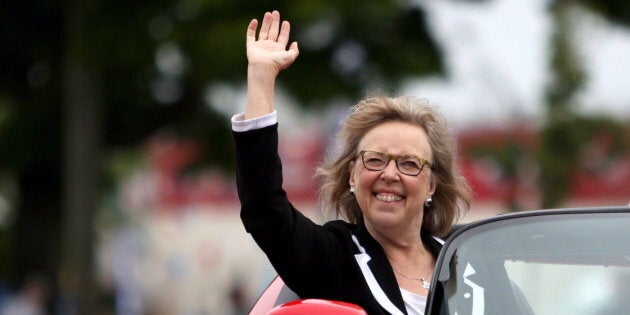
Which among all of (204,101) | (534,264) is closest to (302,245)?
(534,264)

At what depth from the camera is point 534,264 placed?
3.58m

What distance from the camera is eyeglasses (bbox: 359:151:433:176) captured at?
13.3 feet

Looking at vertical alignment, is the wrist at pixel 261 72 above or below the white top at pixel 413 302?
above

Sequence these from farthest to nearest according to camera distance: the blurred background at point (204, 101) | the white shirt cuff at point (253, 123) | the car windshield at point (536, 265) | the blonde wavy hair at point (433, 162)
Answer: the blurred background at point (204, 101), the blonde wavy hair at point (433, 162), the white shirt cuff at point (253, 123), the car windshield at point (536, 265)

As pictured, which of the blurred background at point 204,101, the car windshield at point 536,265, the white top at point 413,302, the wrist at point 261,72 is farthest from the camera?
the blurred background at point 204,101

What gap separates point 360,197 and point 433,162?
0.30 meters

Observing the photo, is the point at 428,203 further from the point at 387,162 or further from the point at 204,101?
the point at 204,101

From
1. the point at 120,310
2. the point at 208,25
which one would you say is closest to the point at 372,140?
the point at 208,25

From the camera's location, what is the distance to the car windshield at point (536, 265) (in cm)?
351

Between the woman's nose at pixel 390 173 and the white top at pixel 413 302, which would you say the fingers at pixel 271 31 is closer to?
the woman's nose at pixel 390 173

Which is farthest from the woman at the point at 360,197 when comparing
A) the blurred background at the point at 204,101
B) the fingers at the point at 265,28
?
the blurred background at the point at 204,101

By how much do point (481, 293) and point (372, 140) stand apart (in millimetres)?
746

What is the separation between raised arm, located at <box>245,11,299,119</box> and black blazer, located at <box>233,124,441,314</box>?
7 cm

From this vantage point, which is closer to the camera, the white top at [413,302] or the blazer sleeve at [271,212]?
the blazer sleeve at [271,212]
